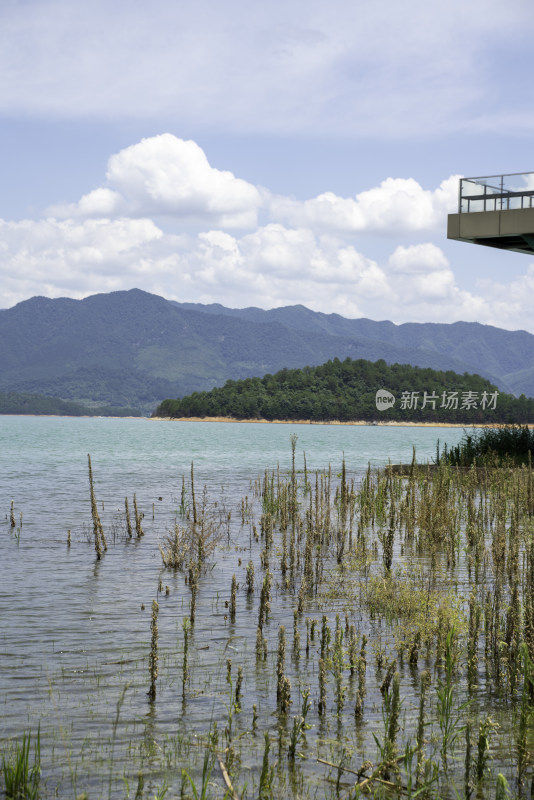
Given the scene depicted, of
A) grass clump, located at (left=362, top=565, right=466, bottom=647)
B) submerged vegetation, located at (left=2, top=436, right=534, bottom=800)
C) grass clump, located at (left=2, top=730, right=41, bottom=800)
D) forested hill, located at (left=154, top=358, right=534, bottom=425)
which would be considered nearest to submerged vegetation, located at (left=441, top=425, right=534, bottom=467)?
submerged vegetation, located at (left=2, top=436, right=534, bottom=800)

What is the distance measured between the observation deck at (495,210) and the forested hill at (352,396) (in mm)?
131279

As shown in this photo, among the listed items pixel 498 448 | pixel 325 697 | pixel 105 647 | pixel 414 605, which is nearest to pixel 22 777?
pixel 325 697

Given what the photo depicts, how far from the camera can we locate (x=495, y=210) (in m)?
29.1

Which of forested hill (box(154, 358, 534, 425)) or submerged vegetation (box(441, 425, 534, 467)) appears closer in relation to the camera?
submerged vegetation (box(441, 425, 534, 467))

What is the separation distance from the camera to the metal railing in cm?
2830

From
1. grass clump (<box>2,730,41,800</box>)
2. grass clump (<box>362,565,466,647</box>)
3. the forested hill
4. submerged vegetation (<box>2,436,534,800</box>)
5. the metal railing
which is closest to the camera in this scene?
grass clump (<box>2,730,41,800</box>)

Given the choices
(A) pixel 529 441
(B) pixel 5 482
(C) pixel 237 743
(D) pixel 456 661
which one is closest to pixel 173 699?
(C) pixel 237 743

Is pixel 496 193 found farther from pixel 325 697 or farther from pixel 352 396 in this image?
pixel 352 396

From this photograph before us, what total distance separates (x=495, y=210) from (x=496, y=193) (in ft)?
1.93

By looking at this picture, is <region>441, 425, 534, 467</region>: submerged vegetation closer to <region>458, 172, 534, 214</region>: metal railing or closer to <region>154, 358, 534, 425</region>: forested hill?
<region>458, 172, 534, 214</region>: metal railing

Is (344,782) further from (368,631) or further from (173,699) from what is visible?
(368,631)

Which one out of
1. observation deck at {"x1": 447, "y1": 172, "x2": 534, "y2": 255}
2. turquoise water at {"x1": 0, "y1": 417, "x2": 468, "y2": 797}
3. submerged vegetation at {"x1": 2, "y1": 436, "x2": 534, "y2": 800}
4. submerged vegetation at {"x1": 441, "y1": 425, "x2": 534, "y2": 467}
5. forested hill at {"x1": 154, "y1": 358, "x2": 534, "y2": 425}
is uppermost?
observation deck at {"x1": 447, "y1": 172, "x2": 534, "y2": 255}

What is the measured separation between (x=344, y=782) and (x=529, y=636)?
2169 mm

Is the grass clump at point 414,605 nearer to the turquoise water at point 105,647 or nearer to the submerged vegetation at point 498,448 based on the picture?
the turquoise water at point 105,647
